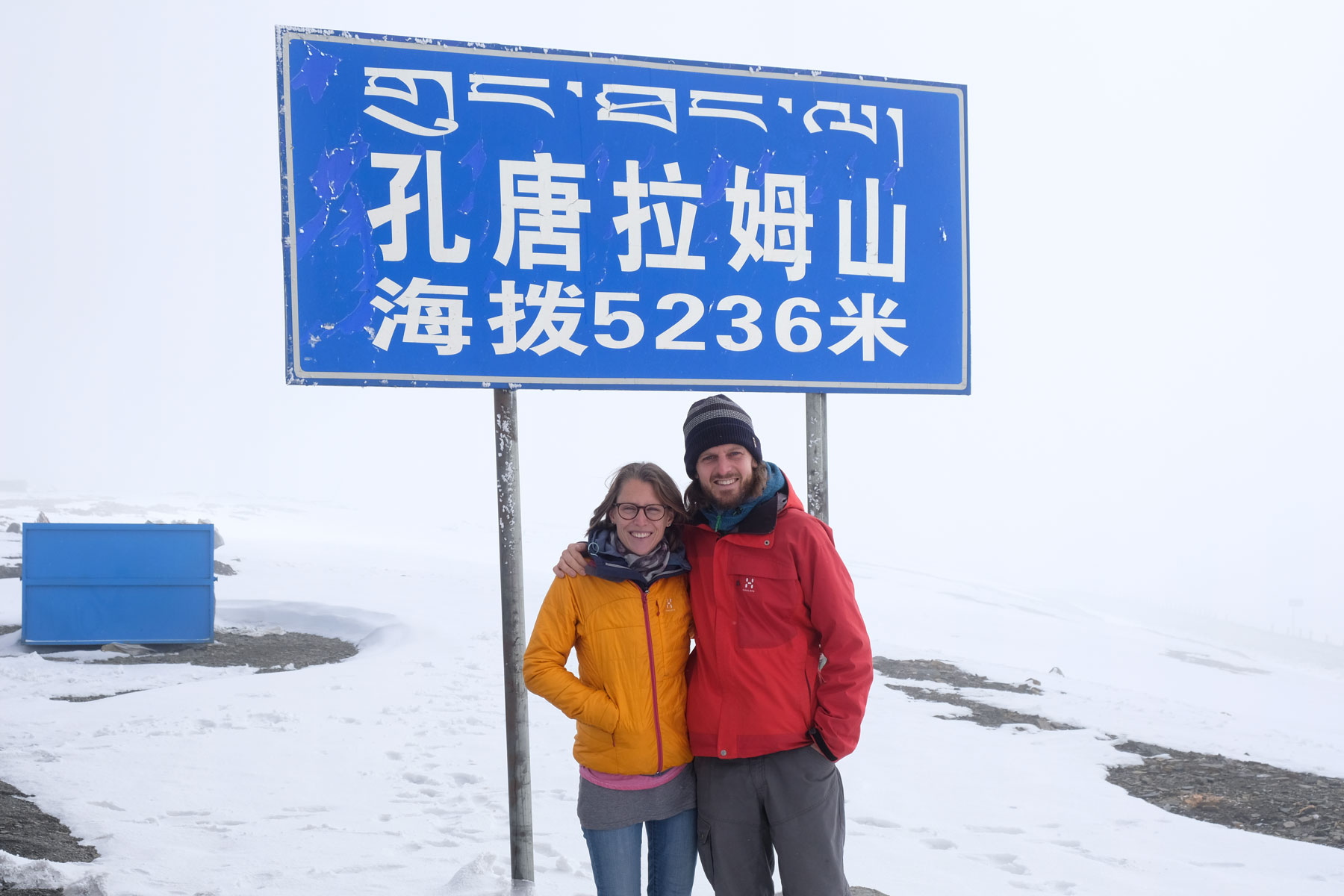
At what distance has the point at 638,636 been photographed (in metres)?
2.32

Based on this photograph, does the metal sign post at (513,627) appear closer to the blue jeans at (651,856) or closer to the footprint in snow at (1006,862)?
the blue jeans at (651,856)

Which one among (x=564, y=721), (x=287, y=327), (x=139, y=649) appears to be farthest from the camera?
(x=139, y=649)

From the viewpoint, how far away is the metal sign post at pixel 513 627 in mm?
3244

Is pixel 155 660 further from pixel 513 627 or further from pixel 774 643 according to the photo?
pixel 774 643

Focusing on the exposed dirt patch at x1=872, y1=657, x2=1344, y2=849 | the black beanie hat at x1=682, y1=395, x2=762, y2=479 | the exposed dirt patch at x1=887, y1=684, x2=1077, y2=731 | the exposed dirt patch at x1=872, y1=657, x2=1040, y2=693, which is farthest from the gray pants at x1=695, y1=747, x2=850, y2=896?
the exposed dirt patch at x1=872, y1=657, x2=1040, y2=693

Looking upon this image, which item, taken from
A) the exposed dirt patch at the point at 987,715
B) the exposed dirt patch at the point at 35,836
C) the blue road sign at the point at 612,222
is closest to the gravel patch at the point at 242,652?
the exposed dirt patch at the point at 35,836

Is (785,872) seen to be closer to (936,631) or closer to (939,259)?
(939,259)

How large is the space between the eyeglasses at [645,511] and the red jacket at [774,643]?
17 cm

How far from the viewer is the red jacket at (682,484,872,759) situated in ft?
7.41

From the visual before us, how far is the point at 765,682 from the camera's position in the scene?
230 cm

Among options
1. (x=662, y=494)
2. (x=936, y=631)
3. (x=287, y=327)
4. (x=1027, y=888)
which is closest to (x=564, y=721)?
(x=1027, y=888)

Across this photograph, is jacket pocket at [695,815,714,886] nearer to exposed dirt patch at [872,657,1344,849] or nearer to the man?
the man

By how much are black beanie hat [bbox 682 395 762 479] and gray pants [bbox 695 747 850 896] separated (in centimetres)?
79

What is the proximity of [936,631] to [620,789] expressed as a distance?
1562 centimetres
